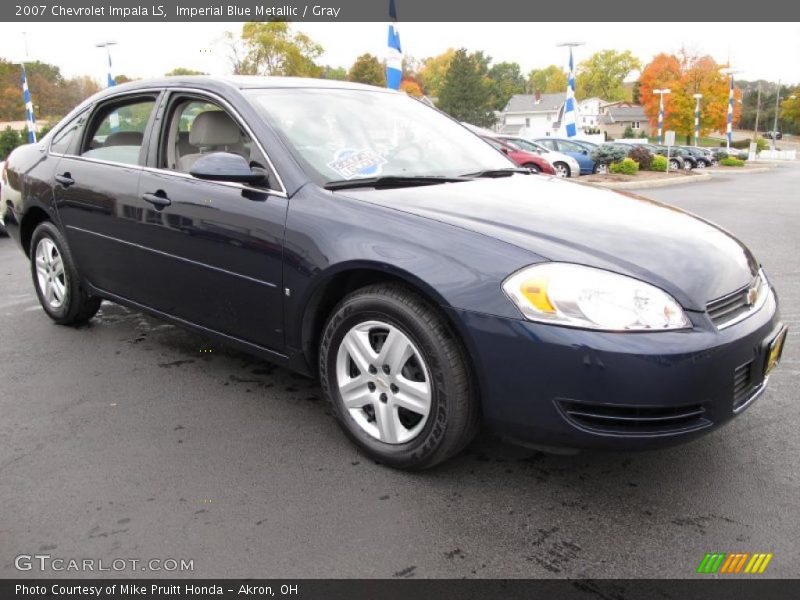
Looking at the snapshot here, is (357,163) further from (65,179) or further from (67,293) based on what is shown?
(67,293)

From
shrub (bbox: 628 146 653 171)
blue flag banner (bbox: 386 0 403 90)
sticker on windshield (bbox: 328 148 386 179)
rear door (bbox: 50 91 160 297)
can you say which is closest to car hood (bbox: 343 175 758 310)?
sticker on windshield (bbox: 328 148 386 179)

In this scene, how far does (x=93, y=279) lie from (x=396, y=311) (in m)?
2.59

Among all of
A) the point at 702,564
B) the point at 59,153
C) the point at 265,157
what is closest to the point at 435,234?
the point at 265,157

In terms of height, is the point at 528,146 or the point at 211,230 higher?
the point at 528,146

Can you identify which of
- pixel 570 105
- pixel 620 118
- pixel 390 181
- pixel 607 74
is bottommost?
pixel 390 181

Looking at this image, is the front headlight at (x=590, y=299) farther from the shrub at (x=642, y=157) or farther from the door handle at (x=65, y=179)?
the shrub at (x=642, y=157)

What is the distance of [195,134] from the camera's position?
3859 millimetres

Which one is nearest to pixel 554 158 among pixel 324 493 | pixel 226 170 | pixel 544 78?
pixel 226 170

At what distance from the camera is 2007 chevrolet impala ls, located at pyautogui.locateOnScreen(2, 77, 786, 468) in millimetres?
2420

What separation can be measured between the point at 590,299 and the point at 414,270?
2.16 ft

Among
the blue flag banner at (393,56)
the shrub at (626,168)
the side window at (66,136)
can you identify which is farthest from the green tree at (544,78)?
the side window at (66,136)

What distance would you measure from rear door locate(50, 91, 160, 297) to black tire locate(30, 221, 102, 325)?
0.14 metres

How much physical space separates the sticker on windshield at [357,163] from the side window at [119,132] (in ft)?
4.47

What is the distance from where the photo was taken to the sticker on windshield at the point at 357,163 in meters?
3.29
